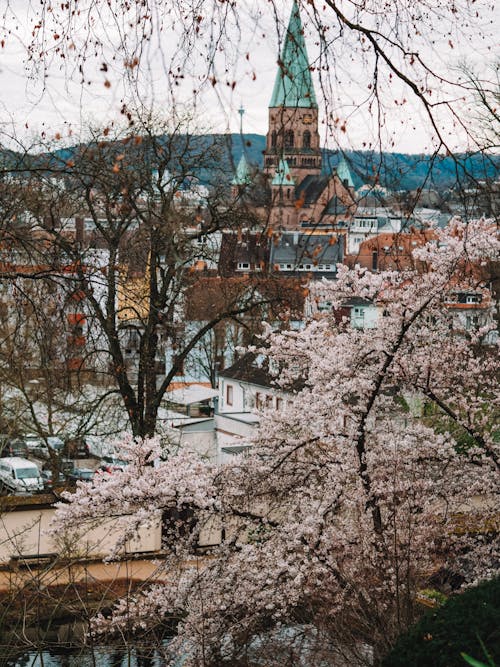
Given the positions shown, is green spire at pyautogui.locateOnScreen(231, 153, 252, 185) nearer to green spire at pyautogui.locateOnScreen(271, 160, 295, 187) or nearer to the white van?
green spire at pyautogui.locateOnScreen(271, 160, 295, 187)

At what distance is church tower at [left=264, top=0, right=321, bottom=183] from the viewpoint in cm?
354

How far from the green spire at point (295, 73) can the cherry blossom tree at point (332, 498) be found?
3746 mm

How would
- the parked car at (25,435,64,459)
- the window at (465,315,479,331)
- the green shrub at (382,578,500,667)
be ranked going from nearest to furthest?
the green shrub at (382,578,500,667), the window at (465,315,479,331), the parked car at (25,435,64,459)

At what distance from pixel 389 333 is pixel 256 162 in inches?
204

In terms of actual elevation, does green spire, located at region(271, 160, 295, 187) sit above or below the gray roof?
above

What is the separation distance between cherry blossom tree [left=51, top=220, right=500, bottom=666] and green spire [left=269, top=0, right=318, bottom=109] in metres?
3.75

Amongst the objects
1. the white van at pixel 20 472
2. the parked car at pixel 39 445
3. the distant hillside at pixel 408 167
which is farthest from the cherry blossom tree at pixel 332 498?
the parked car at pixel 39 445

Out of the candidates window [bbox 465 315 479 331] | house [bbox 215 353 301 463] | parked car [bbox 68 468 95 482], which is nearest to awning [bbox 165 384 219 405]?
house [bbox 215 353 301 463]

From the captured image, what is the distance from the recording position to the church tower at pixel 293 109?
11.6 ft

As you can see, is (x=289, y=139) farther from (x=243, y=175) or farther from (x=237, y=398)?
(x=237, y=398)

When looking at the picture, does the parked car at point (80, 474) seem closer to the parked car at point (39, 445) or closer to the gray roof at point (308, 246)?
the parked car at point (39, 445)

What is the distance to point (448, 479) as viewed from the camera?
8.12 meters

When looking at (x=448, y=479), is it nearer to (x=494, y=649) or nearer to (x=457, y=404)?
(x=457, y=404)

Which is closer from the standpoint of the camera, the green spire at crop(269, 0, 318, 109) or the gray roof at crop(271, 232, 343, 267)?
the green spire at crop(269, 0, 318, 109)
